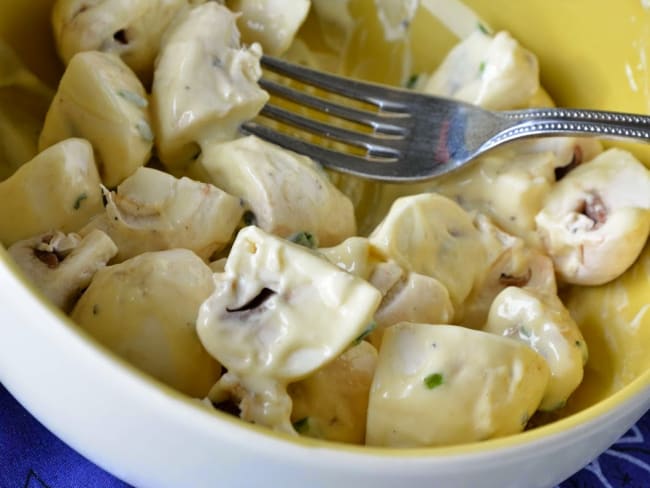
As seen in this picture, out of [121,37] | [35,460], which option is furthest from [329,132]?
[35,460]

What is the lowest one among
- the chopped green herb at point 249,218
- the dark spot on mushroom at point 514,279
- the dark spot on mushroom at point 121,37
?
the dark spot on mushroom at point 514,279

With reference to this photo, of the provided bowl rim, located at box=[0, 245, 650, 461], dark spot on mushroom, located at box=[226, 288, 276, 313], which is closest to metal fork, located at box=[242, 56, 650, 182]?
dark spot on mushroom, located at box=[226, 288, 276, 313]

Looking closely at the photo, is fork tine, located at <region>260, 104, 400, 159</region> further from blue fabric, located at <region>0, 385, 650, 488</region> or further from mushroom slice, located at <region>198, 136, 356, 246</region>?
blue fabric, located at <region>0, 385, 650, 488</region>

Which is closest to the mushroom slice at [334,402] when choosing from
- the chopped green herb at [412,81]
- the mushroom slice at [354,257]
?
the mushroom slice at [354,257]

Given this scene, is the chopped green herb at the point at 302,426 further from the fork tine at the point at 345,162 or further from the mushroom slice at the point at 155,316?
the fork tine at the point at 345,162

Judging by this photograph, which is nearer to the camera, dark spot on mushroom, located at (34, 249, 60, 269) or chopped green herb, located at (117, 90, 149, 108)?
dark spot on mushroom, located at (34, 249, 60, 269)

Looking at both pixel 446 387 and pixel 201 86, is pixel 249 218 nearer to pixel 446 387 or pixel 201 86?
pixel 201 86

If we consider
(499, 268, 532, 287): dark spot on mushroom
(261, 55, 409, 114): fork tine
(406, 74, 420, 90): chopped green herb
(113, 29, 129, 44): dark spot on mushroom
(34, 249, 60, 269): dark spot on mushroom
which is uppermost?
(113, 29, 129, 44): dark spot on mushroom
